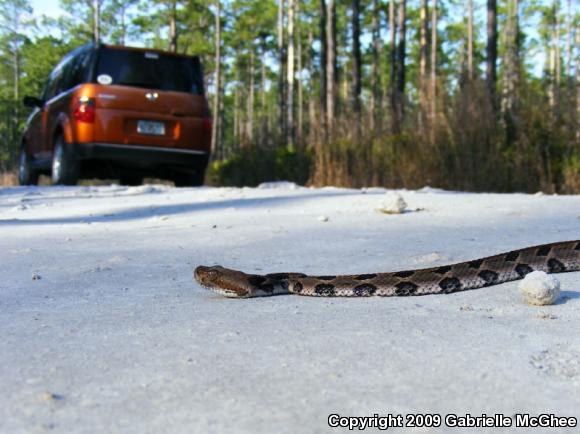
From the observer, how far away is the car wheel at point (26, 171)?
46.1 feet

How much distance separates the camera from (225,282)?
320 cm

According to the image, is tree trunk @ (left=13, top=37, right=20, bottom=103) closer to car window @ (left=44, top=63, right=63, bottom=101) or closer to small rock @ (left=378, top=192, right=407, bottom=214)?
car window @ (left=44, top=63, right=63, bottom=101)

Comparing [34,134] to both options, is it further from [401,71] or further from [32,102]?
[401,71]

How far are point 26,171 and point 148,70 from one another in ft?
16.0

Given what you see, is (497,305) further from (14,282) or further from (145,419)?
(14,282)

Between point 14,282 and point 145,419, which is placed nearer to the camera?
point 145,419

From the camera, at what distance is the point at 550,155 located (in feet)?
32.6

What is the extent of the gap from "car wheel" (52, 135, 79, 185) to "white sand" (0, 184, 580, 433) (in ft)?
21.5

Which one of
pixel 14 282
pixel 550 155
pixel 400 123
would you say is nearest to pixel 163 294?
pixel 14 282

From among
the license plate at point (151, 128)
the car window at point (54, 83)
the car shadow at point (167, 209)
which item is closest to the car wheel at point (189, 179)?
the license plate at point (151, 128)

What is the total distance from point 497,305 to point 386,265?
3.52 feet

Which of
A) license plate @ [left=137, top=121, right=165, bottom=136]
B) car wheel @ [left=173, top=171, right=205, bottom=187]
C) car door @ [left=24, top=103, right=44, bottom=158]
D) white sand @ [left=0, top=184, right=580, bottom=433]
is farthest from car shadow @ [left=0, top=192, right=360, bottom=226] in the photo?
car door @ [left=24, top=103, right=44, bottom=158]

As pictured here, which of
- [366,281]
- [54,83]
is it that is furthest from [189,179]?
[366,281]

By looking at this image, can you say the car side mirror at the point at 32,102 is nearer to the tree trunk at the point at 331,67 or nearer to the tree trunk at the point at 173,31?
the tree trunk at the point at 331,67
